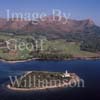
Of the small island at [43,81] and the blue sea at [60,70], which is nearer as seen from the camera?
the blue sea at [60,70]

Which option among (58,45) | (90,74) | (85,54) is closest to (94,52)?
(85,54)

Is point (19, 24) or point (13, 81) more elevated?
point (19, 24)

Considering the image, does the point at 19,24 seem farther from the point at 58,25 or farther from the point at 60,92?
the point at 60,92

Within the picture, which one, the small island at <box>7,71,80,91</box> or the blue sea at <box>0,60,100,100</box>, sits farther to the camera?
the small island at <box>7,71,80,91</box>
